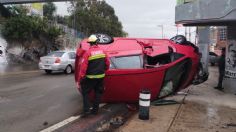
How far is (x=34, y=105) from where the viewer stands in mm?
10375

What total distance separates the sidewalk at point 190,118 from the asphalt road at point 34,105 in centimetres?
188

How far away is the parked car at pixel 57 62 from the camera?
21250 mm

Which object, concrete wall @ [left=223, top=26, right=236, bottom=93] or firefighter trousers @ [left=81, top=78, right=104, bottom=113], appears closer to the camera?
firefighter trousers @ [left=81, top=78, right=104, bottom=113]

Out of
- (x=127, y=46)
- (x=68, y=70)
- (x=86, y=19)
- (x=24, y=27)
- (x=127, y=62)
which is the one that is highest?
(x=86, y=19)

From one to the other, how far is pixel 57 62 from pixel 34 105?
11.1 metres

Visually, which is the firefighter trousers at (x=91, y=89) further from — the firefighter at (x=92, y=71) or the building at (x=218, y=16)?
the building at (x=218, y=16)

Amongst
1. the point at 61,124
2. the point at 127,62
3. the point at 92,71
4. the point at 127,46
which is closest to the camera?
the point at 61,124

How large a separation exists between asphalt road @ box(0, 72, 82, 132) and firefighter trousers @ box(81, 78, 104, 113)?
666 millimetres

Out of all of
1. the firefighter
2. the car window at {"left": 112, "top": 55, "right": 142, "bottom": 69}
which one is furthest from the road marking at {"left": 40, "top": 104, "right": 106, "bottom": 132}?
the car window at {"left": 112, "top": 55, "right": 142, "bottom": 69}

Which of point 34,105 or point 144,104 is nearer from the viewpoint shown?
point 144,104

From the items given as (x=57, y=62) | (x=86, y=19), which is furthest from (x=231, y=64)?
(x=86, y=19)

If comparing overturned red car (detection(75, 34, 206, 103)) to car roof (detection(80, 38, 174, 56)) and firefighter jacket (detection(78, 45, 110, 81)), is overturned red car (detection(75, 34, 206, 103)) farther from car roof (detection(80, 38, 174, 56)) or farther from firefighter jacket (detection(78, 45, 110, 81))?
firefighter jacket (detection(78, 45, 110, 81))

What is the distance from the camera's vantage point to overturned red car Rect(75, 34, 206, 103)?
9.91m

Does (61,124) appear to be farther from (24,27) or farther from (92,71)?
(24,27)
